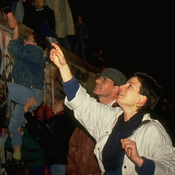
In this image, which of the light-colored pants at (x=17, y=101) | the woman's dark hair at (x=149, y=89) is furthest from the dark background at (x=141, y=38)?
the woman's dark hair at (x=149, y=89)

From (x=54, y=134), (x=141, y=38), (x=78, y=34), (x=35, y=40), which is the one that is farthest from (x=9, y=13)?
(x=141, y=38)

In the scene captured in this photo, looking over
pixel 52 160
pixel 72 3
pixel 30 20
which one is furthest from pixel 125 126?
pixel 72 3

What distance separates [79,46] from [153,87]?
8.48m

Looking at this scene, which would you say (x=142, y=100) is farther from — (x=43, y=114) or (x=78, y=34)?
(x=78, y=34)

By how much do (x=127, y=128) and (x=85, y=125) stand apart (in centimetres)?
50

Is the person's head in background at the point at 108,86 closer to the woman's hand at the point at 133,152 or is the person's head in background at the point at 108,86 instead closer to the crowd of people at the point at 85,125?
the crowd of people at the point at 85,125

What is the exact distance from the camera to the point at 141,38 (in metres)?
18.8

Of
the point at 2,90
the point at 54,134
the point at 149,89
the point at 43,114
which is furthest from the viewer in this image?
the point at 43,114

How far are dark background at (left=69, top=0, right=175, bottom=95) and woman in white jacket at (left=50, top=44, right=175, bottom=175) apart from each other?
1508 centimetres

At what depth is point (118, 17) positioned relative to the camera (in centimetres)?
1862

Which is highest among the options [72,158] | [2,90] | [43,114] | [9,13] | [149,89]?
[9,13]

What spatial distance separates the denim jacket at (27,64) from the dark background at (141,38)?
1345 centimetres

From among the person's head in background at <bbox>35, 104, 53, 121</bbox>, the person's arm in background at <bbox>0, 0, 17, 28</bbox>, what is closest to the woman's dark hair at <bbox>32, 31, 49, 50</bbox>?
the person's arm in background at <bbox>0, 0, 17, 28</bbox>

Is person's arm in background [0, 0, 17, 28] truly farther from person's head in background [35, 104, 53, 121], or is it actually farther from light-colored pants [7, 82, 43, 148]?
person's head in background [35, 104, 53, 121]
